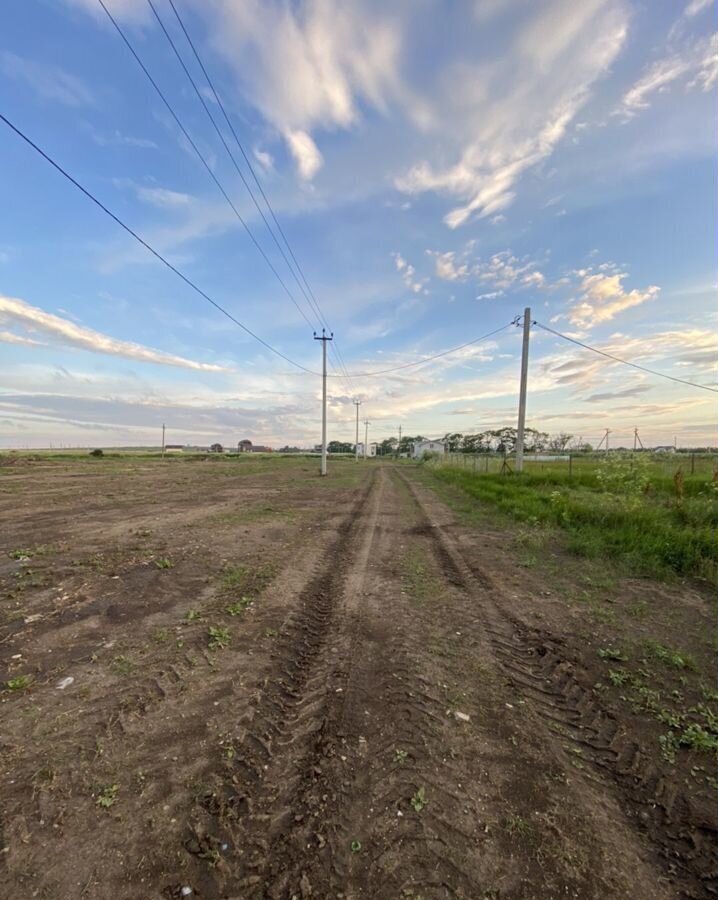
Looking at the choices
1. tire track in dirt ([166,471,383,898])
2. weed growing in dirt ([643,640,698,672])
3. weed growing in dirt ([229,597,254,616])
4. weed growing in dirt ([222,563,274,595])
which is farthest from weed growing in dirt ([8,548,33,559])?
weed growing in dirt ([643,640,698,672])

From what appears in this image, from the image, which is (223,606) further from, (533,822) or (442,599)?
(533,822)

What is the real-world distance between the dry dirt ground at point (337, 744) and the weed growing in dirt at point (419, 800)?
1 cm

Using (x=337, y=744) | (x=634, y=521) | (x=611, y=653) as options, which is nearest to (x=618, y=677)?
(x=611, y=653)

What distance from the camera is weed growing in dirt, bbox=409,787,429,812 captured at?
6.65ft

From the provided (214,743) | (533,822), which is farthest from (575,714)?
(214,743)

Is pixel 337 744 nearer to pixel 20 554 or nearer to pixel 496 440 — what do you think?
→ pixel 20 554

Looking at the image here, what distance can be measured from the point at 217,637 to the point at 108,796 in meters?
1.73

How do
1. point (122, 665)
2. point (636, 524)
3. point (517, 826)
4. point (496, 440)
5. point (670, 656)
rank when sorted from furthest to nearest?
point (496, 440)
point (636, 524)
point (670, 656)
point (122, 665)
point (517, 826)

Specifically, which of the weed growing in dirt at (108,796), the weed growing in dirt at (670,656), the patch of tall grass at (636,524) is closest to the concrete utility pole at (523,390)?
the patch of tall grass at (636,524)

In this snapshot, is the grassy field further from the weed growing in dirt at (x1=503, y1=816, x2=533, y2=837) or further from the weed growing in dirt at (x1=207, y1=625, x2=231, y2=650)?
the weed growing in dirt at (x1=207, y1=625, x2=231, y2=650)

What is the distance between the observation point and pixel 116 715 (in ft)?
8.80

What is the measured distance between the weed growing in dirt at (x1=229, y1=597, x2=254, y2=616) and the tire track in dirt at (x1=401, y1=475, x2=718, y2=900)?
2603 mm

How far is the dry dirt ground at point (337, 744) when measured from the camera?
1.73 meters

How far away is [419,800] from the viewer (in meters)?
2.07
